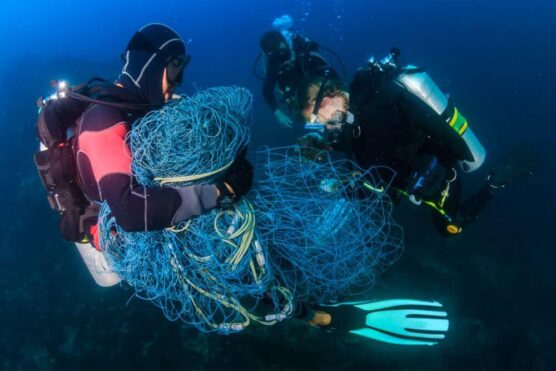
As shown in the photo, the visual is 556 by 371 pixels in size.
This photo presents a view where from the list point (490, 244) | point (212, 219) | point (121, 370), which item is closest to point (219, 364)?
point (121, 370)

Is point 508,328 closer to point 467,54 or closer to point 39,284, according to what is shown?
point 39,284

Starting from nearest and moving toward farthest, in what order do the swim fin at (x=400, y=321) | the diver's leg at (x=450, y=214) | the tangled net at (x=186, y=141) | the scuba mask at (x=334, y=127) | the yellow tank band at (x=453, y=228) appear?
1. the tangled net at (x=186, y=141)
2. the scuba mask at (x=334, y=127)
3. the diver's leg at (x=450, y=214)
4. the yellow tank band at (x=453, y=228)
5. the swim fin at (x=400, y=321)

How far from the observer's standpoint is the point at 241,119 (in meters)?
2.55

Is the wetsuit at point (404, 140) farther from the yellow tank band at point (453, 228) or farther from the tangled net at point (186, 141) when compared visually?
the tangled net at point (186, 141)

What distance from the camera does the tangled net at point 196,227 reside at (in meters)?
2.25

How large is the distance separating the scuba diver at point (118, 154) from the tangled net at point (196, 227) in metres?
0.12

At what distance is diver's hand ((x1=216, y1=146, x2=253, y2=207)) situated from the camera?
7.87ft

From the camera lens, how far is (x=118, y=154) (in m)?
2.34

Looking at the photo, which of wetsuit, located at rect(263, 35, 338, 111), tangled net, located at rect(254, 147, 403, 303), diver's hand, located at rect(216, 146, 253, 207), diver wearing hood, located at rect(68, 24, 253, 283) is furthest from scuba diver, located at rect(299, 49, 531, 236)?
wetsuit, located at rect(263, 35, 338, 111)

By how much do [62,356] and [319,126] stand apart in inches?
389

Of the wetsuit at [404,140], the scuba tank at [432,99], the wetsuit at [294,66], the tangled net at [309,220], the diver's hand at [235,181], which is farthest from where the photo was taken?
the wetsuit at [294,66]

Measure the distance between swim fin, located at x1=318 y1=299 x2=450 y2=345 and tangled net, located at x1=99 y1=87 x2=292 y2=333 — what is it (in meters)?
2.74

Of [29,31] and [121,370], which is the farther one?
[29,31]

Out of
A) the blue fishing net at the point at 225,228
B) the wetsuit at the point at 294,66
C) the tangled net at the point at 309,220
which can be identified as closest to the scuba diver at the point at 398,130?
the tangled net at the point at 309,220
